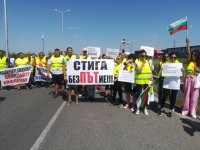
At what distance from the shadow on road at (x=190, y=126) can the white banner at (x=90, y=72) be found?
358 centimetres

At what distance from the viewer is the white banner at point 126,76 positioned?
9398mm

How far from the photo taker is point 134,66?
9500 mm

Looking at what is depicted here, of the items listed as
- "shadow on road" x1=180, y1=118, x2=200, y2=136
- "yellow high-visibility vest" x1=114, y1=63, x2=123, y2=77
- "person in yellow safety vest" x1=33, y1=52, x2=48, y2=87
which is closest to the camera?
"shadow on road" x1=180, y1=118, x2=200, y2=136

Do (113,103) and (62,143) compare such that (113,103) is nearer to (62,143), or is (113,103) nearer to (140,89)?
(140,89)

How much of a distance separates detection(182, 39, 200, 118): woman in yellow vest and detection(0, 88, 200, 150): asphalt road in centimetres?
45

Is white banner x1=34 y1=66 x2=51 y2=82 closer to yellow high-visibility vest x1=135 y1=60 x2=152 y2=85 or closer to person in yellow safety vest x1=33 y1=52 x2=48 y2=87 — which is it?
person in yellow safety vest x1=33 y1=52 x2=48 y2=87

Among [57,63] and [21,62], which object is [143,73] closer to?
[57,63]

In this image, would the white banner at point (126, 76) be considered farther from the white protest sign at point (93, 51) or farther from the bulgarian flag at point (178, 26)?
the white protest sign at point (93, 51)

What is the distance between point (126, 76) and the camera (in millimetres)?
9570

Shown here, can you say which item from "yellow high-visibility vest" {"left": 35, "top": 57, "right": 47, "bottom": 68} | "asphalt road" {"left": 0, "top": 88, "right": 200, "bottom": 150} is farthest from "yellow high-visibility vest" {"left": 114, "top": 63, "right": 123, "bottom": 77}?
"yellow high-visibility vest" {"left": 35, "top": 57, "right": 47, "bottom": 68}

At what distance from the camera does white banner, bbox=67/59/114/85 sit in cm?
1061

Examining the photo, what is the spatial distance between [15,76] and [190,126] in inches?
397

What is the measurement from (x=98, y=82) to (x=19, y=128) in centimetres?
442

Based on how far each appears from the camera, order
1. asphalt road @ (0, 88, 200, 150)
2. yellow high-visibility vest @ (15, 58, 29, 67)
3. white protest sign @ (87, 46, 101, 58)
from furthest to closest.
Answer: yellow high-visibility vest @ (15, 58, 29, 67)
white protest sign @ (87, 46, 101, 58)
asphalt road @ (0, 88, 200, 150)
